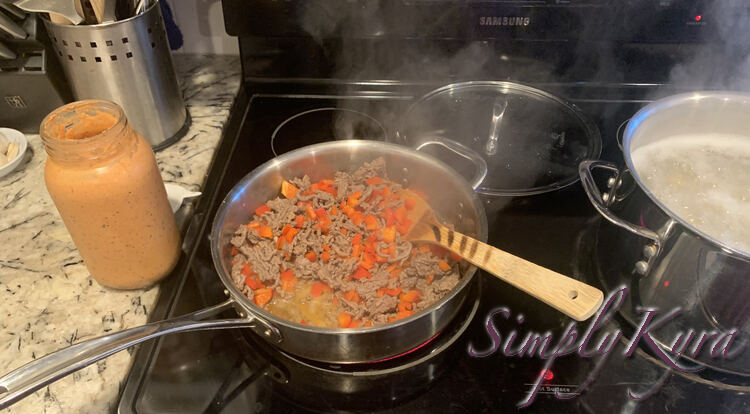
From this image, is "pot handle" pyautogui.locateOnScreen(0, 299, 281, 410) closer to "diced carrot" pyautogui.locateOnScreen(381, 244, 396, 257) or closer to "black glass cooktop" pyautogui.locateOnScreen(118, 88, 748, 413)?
"black glass cooktop" pyautogui.locateOnScreen(118, 88, 748, 413)

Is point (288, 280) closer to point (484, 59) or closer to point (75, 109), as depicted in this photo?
point (75, 109)

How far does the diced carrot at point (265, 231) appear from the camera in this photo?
3.23 feet

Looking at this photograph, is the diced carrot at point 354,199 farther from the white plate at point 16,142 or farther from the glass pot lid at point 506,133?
the white plate at point 16,142

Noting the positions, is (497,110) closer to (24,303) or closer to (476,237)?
(476,237)

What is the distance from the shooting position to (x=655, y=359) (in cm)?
86

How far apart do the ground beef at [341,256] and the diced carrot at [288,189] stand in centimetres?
1

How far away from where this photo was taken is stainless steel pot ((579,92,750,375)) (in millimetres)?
742

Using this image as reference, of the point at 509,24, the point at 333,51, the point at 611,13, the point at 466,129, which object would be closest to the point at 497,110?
the point at 466,129

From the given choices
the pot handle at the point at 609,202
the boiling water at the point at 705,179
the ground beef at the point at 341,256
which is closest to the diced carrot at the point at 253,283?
the ground beef at the point at 341,256

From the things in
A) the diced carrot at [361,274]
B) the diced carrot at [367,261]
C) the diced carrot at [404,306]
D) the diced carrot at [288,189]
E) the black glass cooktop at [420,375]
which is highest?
the diced carrot at [288,189]

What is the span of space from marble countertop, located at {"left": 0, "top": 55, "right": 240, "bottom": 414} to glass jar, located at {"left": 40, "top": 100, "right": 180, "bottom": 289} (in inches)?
2.0

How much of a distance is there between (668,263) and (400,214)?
1.55ft

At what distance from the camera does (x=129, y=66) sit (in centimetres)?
102

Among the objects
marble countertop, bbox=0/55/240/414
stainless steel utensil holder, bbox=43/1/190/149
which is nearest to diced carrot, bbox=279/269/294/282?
marble countertop, bbox=0/55/240/414
